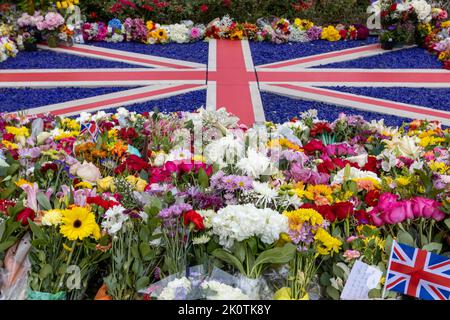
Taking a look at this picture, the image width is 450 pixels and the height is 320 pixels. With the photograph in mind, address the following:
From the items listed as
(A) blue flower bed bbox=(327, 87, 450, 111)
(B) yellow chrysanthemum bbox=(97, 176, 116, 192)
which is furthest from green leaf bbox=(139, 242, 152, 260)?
(A) blue flower bed bbox=(327, 87, 450, 111)

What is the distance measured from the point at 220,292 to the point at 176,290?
0.46ft

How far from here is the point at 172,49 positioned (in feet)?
27.8

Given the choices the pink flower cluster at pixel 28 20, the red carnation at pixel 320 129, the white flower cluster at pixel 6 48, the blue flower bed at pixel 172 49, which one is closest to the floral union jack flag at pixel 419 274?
the red carnation at pixel 320 129

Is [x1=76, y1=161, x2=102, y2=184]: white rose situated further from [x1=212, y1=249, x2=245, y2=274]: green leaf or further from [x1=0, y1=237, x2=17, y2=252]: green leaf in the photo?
[x1=212, y1=249, x2=245, y2=274]: green leaf

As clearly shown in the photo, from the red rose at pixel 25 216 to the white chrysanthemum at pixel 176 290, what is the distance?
64 centimetres

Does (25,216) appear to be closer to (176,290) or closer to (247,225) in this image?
(176,290)

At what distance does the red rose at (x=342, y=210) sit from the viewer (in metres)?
2.34

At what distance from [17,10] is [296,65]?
416cm

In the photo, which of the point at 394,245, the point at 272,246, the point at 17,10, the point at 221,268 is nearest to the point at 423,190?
A: the point at 394,245

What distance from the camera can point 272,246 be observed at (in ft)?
7.18

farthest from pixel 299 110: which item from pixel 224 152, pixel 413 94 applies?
pixel 224 152

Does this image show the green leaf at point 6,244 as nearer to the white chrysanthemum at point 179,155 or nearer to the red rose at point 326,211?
the white chrysanthemum at point 179,155

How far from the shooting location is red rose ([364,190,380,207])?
2566 mm
